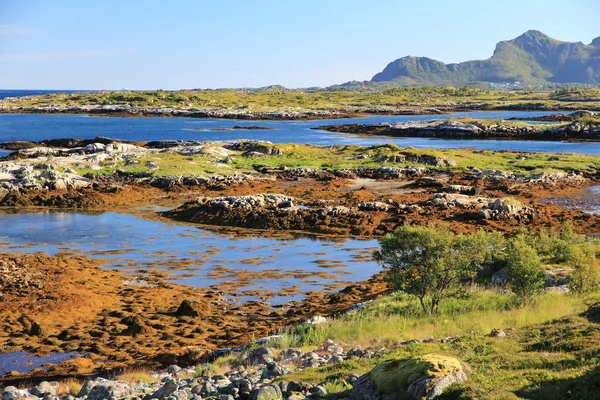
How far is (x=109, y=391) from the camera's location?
42.6 ft

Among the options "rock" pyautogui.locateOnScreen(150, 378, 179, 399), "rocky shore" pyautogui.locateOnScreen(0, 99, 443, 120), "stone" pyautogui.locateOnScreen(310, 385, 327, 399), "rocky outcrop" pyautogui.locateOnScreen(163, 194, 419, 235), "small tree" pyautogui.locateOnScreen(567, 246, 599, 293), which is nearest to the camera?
"stone" pyautogui.locateOnScreen(310, 385, 327, 399)

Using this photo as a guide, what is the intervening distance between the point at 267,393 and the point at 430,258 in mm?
9968

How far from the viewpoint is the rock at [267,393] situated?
35.3 ft

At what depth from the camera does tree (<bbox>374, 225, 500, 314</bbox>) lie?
19.3m

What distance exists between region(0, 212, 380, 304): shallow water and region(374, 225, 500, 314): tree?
23.2ft

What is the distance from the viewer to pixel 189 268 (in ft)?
99.1

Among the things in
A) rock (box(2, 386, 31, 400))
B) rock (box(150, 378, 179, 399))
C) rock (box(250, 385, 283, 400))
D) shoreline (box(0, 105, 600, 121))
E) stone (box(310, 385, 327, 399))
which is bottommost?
rock (box(2, 386, 31, 400))

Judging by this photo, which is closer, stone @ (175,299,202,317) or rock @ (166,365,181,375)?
rock @ (166,365,181,375)

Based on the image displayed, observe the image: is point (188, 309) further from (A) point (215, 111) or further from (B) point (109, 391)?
(A) point (215, 111)

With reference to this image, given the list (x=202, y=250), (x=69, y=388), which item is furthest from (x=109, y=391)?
(x=202, y=250)

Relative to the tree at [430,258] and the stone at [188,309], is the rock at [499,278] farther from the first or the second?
the stone at [188,309]

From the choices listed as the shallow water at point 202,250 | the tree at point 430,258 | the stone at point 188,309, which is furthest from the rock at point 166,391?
the shallow water at point 202,250

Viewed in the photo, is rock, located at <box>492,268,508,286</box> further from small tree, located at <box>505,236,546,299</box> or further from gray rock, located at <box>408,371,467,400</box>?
gray rock, located at <box>408,371,467,400</box>

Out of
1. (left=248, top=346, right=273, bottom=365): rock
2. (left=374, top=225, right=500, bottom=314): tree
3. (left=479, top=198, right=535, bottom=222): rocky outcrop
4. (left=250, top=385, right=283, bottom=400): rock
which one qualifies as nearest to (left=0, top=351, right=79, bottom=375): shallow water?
(left=248, top=346, right=273, bottom=365): rock
